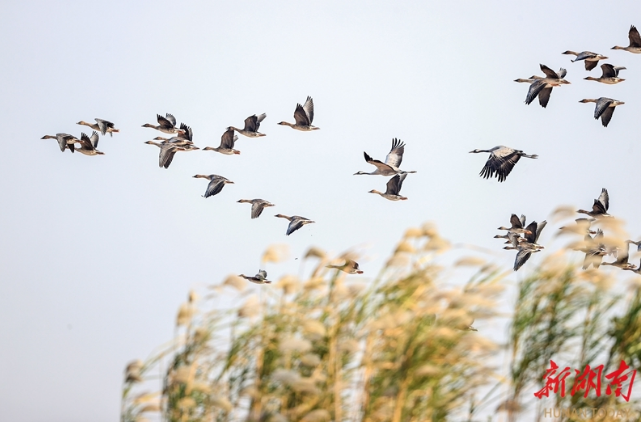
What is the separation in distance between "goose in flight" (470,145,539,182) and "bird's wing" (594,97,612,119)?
13.6 ft

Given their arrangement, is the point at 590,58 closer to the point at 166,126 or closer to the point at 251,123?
the point at 251,123

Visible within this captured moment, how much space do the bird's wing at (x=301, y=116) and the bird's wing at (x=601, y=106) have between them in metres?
8.07

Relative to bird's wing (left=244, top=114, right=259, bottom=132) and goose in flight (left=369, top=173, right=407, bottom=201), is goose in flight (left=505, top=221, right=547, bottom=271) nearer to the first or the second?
goose in flight (left=369, top=173, right=407, bottom=201)

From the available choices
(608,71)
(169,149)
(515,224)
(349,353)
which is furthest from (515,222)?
(349,353)

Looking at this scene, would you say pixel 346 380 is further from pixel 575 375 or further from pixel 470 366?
pixel 575 375

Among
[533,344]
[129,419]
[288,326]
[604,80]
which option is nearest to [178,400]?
[129,419]

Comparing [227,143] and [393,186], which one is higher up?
[227,143]

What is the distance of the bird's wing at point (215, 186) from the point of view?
32938mm

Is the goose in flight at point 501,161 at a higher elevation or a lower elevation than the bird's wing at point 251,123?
lower

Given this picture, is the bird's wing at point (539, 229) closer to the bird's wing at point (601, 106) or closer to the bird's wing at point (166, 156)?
the bird's wing at point (601, 106)

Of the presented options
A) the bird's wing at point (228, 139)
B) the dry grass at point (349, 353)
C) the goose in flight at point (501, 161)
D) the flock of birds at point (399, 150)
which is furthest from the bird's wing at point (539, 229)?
the dry grass at point (349, 353)

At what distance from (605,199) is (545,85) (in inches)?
143

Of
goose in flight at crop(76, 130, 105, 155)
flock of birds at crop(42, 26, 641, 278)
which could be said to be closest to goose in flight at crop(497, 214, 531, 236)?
flock of birds at crop(42, 26, 641, 278)

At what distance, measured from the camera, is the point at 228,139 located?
3250 cm
